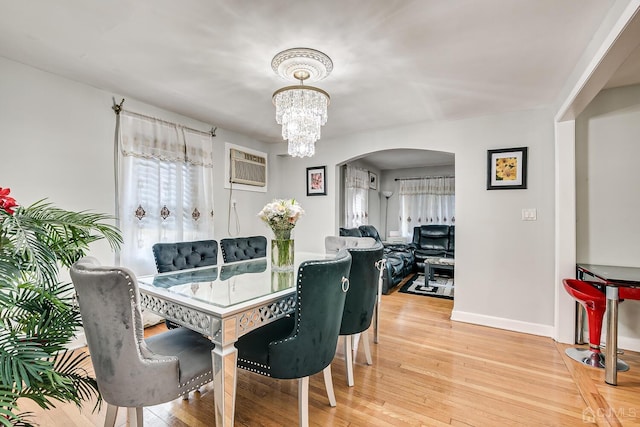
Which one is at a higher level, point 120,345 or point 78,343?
point 120,345

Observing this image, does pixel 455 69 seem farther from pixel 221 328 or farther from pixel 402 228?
pixel 402 228

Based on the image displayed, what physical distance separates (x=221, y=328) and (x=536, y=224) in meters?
3.20

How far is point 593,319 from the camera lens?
2.24m

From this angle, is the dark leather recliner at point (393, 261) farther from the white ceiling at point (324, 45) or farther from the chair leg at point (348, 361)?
the white ceiling at point (324, 45)

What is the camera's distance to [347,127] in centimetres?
366

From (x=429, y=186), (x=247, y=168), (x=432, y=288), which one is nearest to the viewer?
(x=247, y=168)

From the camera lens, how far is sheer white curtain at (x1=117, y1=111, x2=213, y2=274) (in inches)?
109

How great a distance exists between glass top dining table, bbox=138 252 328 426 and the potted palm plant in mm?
401

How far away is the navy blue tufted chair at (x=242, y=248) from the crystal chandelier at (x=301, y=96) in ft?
4.00

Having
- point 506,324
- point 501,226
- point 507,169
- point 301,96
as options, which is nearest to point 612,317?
point 506,324

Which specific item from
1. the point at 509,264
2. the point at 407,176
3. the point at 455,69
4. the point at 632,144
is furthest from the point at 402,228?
the point at 455,69

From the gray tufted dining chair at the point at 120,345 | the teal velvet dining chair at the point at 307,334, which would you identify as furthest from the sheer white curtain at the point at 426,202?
the gray tufted dining chair at the point at 120,345

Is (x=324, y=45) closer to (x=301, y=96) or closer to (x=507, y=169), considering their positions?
(x=301, y=96)

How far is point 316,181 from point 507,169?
2.39 m
